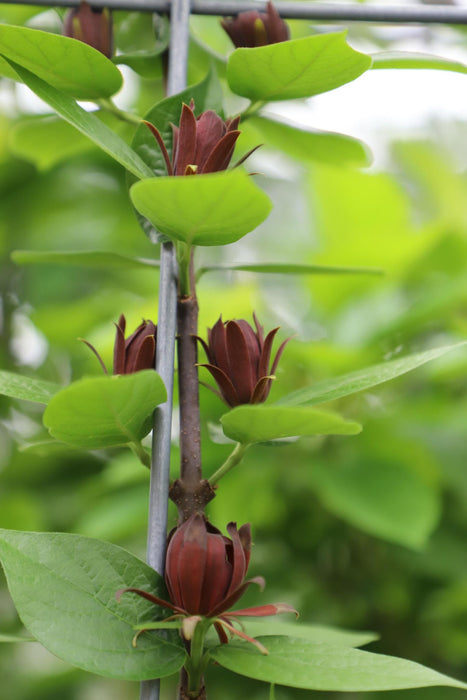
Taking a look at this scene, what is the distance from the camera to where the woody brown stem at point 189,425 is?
31cm

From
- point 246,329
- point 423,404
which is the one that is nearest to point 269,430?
point 246,329

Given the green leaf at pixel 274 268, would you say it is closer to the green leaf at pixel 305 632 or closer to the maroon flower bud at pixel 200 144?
the maroon flower bud at pixel 200 144

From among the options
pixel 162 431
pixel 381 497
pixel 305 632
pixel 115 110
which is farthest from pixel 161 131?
pixel 381 497

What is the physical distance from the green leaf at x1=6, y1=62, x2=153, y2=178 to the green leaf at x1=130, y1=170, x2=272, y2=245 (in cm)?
4

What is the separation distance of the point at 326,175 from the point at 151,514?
2.47ft

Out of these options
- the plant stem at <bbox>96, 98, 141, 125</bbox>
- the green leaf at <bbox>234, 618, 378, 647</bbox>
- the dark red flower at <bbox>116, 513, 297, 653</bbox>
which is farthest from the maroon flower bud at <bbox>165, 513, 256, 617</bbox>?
the plant stem at <bbox>96, 98, 141, 125</bbox>

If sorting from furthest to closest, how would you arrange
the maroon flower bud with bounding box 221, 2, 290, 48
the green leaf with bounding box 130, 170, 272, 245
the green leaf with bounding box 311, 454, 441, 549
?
1. the green leaf with bounding box 311, 454, 441, 549
2. the maroon flower bud with bounding box 221, 2, 290, 48
3. the green leaf with bounding box 130, 170, 272, 245

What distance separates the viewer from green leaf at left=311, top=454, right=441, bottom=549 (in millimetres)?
629

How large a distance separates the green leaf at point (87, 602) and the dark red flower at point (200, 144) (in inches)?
6.3

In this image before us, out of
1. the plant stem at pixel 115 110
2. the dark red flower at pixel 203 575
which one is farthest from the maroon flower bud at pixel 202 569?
the plant stem at pixel 115 110

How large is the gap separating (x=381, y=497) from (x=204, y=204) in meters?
0.50

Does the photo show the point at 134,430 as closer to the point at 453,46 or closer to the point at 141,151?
the point at 141,151

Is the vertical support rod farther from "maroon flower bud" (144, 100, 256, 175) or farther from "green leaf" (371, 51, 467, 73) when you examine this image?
"green leaf" (371, 51, 467, 73)

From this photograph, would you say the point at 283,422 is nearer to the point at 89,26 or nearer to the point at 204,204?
the point at 204,204
